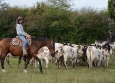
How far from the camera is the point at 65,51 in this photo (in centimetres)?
2066

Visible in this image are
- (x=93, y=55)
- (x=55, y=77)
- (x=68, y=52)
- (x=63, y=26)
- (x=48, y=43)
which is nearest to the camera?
(x=55, y=77)

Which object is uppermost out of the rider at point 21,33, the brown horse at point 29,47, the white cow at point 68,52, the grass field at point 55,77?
the rider at point 21,33

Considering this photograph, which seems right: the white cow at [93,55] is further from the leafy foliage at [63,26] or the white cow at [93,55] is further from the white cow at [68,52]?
the leafy foliage at [63,26]

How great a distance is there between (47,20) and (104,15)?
708 centimetres

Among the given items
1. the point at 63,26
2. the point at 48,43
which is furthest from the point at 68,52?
the point at 63,26

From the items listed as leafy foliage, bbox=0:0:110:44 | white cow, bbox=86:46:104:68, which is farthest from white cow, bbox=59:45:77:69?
leafy foliage, bbox=0:0:110:44

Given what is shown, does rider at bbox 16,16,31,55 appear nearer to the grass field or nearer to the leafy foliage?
the grass field

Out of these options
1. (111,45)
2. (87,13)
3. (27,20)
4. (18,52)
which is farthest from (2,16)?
(18,52)

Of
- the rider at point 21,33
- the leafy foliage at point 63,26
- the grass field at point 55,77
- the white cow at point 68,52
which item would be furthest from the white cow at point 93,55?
the leafy foliage at point 63,26

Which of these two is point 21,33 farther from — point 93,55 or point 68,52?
point 93,55

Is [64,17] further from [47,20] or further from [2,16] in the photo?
[2,16]

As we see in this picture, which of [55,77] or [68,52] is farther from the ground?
[68,52]

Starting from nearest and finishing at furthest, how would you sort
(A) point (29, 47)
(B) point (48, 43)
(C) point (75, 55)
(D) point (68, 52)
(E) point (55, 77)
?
(E) point (55, 77)
(A) point (29, 47)
(B) point (48, 43)
(D) point (68, 52)
(C) point (75, 55)

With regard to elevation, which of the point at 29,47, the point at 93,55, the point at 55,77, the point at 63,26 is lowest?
the point at 55,77
